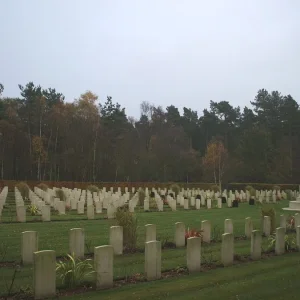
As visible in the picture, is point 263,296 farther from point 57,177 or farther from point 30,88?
point 30,88

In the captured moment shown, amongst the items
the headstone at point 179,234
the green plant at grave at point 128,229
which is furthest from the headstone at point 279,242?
the green plant at grave at point 128,229

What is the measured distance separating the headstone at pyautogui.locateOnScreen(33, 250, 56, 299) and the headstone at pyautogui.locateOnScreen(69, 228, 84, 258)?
2.71 m

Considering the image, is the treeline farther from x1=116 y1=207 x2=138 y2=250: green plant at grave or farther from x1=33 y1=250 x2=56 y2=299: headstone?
x1=33 y1=250 x2=56 y2=299: headstone

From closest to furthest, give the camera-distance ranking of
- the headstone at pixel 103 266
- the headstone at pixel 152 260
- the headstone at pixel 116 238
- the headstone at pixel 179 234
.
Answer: the headstone at pixel 103 266 → the headstone at pixel 152 260 → the headstone at pixel 116 238 → the headstone at pixel 179 234

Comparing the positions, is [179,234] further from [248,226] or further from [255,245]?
[248,226]

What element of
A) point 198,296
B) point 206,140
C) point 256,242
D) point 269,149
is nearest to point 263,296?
point 198,296

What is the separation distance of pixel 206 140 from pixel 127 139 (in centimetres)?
2674

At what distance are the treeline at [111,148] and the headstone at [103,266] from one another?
46948 millimetres

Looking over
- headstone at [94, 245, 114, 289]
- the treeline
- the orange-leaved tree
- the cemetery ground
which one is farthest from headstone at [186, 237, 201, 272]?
the orange-leaved tree

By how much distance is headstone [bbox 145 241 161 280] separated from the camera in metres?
7.50

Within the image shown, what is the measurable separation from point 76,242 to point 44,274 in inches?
113

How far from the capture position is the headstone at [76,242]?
885 cm

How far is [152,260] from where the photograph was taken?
754 cm

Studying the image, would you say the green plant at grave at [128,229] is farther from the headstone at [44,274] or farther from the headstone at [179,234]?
the headstone at [44,274]
